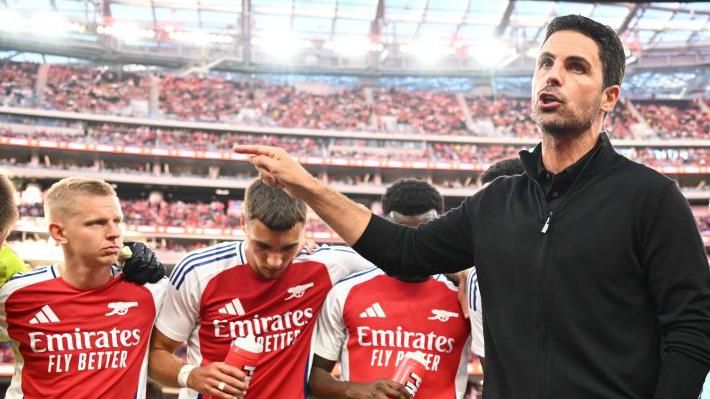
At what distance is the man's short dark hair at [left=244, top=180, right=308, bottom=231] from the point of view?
3035 mm

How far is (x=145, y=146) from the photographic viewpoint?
92.2 feet

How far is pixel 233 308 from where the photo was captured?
10.6 ft

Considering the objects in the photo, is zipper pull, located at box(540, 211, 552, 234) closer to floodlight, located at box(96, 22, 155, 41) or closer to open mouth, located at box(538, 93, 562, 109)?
open mouth, located at box(538, 93, 562, 109)

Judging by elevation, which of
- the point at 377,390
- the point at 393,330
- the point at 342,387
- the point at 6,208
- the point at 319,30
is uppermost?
the point at 319,30

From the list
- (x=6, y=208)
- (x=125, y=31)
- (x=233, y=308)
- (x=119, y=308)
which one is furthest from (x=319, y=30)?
(x=233, y=308)

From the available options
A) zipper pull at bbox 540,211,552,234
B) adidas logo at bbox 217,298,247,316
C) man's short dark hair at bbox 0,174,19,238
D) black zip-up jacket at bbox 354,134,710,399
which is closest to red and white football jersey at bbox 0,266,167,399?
man's short dark hair at bbox 0,174,19,238

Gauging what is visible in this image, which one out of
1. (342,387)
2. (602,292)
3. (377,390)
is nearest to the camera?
(602,292)

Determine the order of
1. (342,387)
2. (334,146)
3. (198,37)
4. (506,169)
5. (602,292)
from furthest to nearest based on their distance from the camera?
1. (198,37)
2. (334,146)
3. (506,169)
4. (342,387)
5. (602,292)

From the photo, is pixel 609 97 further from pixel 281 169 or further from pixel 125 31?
pixel 125 31

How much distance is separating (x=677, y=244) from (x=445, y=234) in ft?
2.57

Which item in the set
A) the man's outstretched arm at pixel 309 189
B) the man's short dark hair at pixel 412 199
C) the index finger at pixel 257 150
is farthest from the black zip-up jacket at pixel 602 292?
the man's short dark hair at pixel 412 199

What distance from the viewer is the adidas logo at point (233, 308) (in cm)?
323

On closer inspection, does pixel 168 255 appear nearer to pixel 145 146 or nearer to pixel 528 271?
pixel 145 146

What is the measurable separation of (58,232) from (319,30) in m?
32.7
